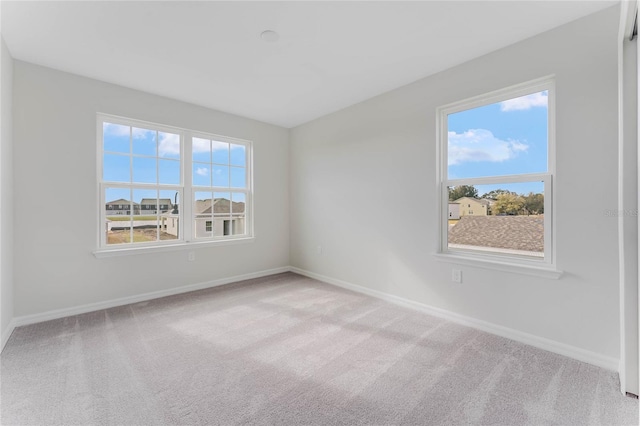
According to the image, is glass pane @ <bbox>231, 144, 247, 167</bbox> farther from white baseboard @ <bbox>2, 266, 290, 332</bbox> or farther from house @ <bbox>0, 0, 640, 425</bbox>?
white baseboard @ <bbox>2, 266, 290, 332</bbox>

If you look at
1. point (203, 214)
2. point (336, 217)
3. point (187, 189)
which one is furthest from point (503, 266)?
point (187, 189)

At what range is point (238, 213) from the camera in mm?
4379

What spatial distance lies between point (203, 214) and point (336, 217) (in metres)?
1.92

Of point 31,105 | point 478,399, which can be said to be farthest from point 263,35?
point 478,399

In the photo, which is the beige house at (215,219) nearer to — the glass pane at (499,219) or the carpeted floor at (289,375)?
the carpeted floor at (289,375)

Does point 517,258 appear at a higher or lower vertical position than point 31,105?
lower

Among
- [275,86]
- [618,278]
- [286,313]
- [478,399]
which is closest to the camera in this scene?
[478,399]

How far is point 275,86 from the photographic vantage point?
10.5 feet

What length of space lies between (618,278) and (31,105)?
16.8 feet

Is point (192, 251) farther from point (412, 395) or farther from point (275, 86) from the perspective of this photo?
point (412, 395)

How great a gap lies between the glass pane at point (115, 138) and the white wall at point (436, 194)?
2.44m

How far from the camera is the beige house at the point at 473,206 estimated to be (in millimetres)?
2633

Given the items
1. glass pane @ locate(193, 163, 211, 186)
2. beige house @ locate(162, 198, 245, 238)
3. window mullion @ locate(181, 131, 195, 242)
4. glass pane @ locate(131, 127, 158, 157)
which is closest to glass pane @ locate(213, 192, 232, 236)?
beige house @ locate(162, 198, 245, 238)

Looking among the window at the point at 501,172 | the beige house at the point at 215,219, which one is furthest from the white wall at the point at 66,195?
the window at the point at 501,172
